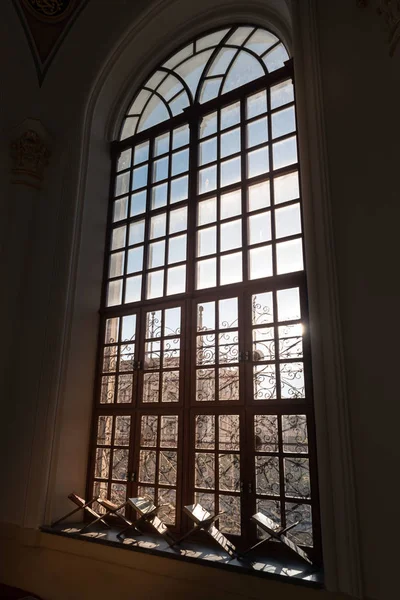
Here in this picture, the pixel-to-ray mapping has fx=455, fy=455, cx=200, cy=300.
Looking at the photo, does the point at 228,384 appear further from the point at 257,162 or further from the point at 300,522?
the point at 257,162

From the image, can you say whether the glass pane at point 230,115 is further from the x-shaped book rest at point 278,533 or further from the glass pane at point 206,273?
the x-shaped book rest at point 278,533

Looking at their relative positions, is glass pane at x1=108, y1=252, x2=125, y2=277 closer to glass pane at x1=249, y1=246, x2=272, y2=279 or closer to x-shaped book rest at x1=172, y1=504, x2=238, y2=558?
glass pane at x1=249, y1=246, x2=272, y2=279

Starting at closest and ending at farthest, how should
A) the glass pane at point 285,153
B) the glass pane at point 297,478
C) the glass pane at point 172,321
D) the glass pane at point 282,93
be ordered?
the glass pane at point 297,478 → the glass pane at point 285,153 → the glass pane at point 282,93 → the glass pane at point 172,321

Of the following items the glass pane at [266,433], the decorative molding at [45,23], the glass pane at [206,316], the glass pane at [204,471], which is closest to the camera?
the glass pane at [266,433]

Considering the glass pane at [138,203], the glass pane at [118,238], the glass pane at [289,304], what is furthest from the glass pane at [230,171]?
the glass pane at [118,238]

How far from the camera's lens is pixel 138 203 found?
5.57 meters

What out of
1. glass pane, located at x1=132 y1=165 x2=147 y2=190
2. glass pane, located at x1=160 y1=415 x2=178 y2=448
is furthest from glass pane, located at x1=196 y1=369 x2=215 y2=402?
glass pane, located at x1=132 y1=165 x2=147 y2=190

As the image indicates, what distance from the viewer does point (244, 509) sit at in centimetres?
371

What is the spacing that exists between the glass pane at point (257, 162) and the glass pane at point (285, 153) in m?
0.11

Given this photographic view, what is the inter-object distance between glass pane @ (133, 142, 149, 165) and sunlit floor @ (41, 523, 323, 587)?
13.9 ft

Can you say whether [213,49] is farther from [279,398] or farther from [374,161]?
[279,398]

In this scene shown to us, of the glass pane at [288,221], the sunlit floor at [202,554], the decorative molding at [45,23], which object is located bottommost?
the sunlit floor at [202,554]

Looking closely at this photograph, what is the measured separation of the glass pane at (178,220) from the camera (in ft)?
16.6

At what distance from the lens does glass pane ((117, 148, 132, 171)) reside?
5.95 metres
